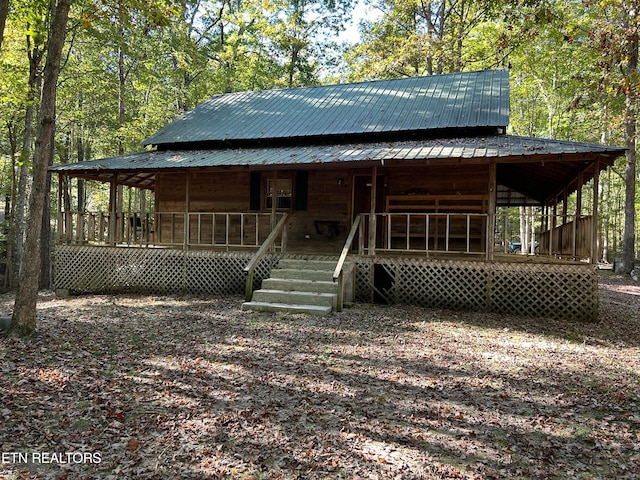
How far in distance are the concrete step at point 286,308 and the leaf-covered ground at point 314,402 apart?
0.85 m

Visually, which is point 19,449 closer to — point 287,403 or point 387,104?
point 287,403

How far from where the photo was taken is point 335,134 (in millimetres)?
12758

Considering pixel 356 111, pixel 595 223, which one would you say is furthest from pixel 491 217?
pixel 356 111

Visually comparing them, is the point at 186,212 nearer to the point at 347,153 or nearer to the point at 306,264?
the point at 306,264

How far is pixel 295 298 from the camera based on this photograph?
9070mm

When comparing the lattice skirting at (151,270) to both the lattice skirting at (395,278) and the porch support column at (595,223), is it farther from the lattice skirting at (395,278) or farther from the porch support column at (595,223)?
the porch support column at (595,223)

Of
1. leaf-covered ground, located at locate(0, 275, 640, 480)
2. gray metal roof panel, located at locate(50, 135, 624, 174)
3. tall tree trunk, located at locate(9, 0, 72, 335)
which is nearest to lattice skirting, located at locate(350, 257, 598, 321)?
leaf-covered ground, located at locate(0, 275, 640, 480)

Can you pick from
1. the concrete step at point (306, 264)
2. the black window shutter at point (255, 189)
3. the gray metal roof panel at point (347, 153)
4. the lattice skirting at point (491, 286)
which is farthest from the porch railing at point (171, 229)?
the lattice skirting at point (491, 286)

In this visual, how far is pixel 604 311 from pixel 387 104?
8.45 m

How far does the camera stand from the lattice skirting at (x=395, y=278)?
9.36 m

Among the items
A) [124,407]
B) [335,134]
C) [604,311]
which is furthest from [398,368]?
[335,134]

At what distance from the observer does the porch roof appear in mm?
8836

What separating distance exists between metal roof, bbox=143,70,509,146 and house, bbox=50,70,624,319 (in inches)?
3.2

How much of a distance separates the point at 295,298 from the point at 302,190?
4.62 metres
